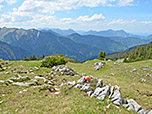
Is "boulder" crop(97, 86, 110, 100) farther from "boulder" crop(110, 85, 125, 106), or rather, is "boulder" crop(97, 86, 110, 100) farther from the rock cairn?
"boulder" crop(110, 85, 125, 106)

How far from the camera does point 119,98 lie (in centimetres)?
1750

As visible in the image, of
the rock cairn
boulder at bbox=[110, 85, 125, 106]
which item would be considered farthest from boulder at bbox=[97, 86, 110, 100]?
boulder at bbox=[110, 85, 125, 106]

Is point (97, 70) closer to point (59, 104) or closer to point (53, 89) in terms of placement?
point (53, 89)

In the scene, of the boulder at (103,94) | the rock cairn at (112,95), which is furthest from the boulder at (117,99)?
the boulder at (103,94)

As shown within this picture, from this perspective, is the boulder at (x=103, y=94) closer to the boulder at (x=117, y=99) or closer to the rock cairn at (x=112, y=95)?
the rock cairn at (x=112, y=95)

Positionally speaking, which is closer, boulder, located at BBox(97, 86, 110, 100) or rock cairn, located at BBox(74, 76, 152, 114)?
rock cairn, located at BBox(74, 76, 152, 114)

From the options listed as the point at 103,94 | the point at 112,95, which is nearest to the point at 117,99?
the point at 112,95

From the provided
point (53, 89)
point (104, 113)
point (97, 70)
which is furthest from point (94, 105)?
point (97, 70)

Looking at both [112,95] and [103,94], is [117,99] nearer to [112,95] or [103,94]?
[112,95]

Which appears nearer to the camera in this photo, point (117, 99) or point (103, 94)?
point (117, 99)

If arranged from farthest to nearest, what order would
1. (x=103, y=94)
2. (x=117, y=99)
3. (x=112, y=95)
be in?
(x=103, y=94)
(x=112, y=95)
(x=117, y=99)

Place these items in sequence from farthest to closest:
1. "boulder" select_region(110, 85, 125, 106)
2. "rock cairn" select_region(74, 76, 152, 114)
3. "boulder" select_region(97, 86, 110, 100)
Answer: "boulder" select_region(97, 86, 110, 100) → "boulder" select_region(110, 85, 125, 106) → "rock cairn" select_region(74, 76, 152, 114)

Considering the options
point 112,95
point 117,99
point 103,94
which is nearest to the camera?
point 117,99

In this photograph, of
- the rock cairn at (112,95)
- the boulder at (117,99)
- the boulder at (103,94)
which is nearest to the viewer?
the rock cairn at (112,95)
